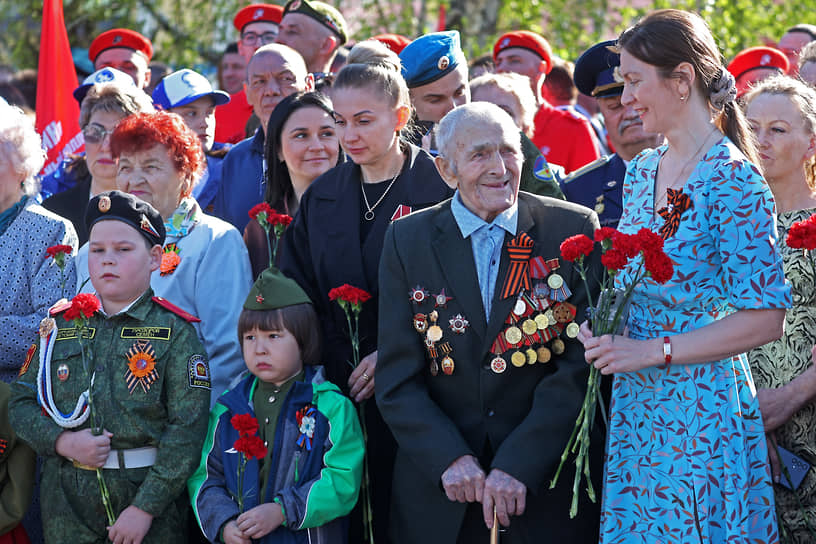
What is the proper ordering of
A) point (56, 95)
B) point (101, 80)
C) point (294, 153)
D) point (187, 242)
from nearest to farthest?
point (187, 242), point (294, 153), point (101, 80), point (56, 95)

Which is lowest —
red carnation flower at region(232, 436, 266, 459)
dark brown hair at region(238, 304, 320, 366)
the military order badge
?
red carnation flower at region(232, 436, 266, 459)

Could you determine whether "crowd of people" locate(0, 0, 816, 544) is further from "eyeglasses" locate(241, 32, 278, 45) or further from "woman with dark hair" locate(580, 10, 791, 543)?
"eyeglasses" locate(241, 32, 278, 45)

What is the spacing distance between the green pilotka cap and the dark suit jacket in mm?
480

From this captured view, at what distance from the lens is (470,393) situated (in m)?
3.91

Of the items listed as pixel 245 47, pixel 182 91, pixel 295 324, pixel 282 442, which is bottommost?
pixel 282 442

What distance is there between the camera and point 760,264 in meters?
3.34

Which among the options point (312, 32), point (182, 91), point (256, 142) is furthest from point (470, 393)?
point (312, 32)

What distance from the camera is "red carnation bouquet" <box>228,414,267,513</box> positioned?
399 centimetres

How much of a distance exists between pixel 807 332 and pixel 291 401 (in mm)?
2074

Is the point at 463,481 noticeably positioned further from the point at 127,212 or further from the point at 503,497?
the point at 127,212

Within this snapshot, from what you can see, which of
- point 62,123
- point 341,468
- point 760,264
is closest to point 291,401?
point 341,468

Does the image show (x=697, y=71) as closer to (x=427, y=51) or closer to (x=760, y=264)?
(x=760, y=264)

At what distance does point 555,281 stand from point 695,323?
564 millimetres

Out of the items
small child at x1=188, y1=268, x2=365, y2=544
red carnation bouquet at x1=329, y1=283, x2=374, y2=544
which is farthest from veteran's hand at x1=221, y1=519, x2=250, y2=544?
red carnation bouquet at x1=329, y1=283, x2=374, y2=544
